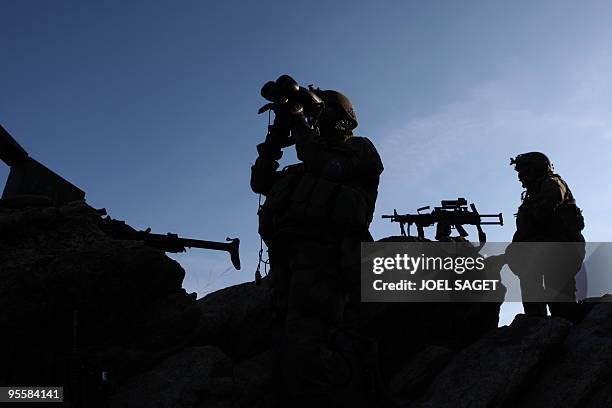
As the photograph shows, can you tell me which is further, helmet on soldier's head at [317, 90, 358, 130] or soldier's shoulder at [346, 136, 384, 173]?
helmet on soldier's head at [317, 90, 358, 130]

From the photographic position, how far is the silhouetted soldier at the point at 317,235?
3.93m

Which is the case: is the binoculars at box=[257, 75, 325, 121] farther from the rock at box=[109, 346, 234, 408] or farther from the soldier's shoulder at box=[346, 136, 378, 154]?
the rock at box=[109, 346, 234, 408]

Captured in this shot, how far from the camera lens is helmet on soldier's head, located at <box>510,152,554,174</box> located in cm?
738

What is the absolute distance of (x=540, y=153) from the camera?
745 centimetres

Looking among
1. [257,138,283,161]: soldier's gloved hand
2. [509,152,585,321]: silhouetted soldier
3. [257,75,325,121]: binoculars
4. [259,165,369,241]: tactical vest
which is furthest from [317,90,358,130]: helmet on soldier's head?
[509,152,585,321]: silhouetted soldier

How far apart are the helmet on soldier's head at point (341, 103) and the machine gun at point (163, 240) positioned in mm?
3008

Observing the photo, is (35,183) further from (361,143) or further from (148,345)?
(361,143)

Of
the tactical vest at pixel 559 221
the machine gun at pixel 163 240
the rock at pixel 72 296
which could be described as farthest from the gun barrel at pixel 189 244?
the tactical vest at pixel 559 221

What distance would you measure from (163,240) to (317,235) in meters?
6.77

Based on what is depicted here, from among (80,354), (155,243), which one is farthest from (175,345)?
(155,243)

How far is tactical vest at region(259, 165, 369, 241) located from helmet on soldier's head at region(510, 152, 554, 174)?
3.71 m

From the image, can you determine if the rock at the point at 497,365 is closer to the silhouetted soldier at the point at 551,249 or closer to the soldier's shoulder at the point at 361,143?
the silhouetted soldier at the point at 551,249

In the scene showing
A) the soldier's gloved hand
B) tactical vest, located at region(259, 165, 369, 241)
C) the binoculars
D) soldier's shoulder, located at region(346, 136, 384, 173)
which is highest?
the binoculars

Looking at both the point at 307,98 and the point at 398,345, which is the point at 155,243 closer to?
the point at 398,345
